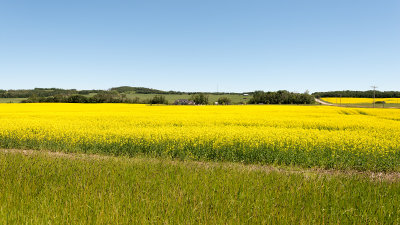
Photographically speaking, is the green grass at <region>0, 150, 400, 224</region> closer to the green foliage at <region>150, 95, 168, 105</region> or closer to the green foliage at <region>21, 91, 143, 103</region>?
the green foliage at <region>21, 91, 143, 103</region>

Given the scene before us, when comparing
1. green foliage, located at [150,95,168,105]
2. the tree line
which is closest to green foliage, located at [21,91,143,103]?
green foliage, located at [150,95,168,105]

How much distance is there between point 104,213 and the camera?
3480mm

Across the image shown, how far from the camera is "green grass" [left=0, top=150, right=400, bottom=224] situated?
339cm

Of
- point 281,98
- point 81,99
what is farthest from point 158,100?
point 281,98

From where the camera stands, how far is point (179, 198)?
3779 millimetres

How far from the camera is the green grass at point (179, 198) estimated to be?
3389mm

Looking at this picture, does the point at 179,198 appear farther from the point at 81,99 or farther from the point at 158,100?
the point at 81,99

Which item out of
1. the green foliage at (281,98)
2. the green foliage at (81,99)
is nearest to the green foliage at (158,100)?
the green foliage at (81,99)

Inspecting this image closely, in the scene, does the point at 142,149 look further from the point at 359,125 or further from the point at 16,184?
the point at 359,125

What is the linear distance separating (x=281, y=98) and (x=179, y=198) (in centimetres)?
9444

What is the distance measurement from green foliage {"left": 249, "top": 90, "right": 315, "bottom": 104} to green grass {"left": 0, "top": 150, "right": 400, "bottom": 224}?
287 ft

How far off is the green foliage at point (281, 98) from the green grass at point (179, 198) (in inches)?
3438

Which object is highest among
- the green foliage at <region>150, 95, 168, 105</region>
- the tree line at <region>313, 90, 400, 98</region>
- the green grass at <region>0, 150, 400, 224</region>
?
the tree line at <region>313, 90, 400, 98</region>

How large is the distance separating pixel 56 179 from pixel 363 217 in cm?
527
